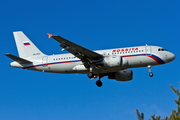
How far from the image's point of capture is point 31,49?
49.7 m

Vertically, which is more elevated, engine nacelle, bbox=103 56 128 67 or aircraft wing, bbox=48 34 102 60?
aircraft wing, bbox=48 34 102 60

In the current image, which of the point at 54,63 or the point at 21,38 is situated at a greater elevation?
the point at 21,38

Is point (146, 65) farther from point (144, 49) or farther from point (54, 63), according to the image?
point (54, 63)

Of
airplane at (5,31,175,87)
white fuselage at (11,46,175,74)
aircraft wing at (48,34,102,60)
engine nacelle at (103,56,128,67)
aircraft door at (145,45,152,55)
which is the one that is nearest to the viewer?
aircraft wing at (48,34,102,60)

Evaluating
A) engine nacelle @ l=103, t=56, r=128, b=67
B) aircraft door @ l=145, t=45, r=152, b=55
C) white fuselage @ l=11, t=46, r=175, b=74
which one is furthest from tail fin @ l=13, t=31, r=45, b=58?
aircraft door @ l=145, t=45, r=152, b=55

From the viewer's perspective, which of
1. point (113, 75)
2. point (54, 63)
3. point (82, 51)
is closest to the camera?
point (82, 51)

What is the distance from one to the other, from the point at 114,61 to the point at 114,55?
1.68 metres

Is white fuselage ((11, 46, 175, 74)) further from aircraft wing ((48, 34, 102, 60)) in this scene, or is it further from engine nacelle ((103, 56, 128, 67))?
aircraft wing ((48, 34, 102, 60))

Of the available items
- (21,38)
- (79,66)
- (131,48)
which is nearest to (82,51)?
(79,66)

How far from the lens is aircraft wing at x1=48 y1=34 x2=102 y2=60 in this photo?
131ft

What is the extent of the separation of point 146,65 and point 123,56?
3.11m

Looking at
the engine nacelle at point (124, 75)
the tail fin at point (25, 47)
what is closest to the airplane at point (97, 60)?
the engine nacelle at point (124, 75)

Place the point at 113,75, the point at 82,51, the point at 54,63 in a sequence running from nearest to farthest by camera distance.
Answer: the point at 82,51
the point at 54,63
the point at 113,75

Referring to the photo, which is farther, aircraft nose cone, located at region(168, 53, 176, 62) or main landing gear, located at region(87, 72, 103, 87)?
main landing gear, located at region(87, 72, 103, 87)
